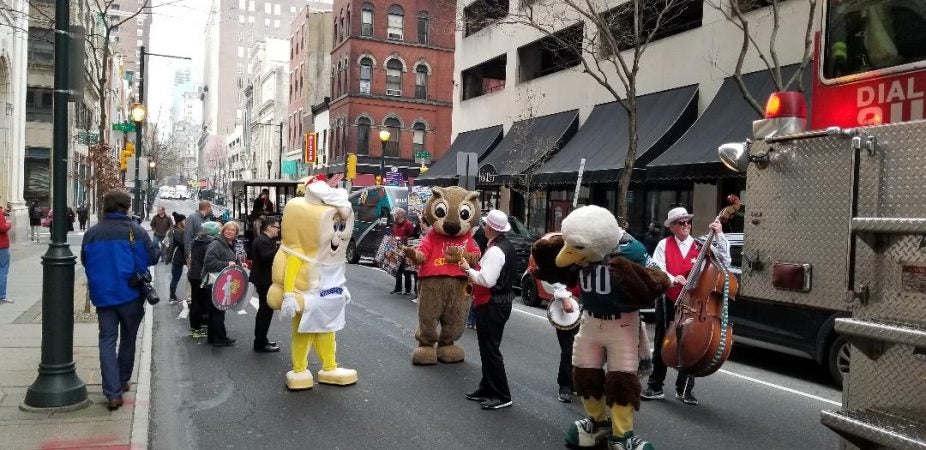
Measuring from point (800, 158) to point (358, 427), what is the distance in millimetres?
4084

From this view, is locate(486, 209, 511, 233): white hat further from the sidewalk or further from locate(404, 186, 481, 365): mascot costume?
the sidewalk

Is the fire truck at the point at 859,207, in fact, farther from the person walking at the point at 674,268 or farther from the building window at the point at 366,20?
the building window at the point at 366,20

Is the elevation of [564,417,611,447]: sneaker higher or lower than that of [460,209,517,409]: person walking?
lower

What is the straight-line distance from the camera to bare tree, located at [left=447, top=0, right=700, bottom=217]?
15367 millimetres

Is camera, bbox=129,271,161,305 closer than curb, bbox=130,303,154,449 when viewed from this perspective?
No

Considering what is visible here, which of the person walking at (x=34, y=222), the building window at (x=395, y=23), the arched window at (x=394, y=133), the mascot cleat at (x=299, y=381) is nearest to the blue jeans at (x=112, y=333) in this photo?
the mascot cleat at (x=299, y=381)

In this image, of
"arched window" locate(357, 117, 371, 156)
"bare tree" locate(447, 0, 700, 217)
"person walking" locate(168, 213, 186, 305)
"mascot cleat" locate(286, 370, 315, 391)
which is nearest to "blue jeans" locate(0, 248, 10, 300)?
"person walking" locate(168, 213, 186, 305)

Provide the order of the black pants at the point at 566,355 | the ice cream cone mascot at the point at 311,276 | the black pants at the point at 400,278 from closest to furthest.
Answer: the black pants at the point at 566,355
the ice cream cone mascot at the point at 311,276
the black pants at the point at 400,278

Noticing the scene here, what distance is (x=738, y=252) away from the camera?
31.6 ft

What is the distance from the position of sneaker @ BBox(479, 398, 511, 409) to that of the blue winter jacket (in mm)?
3105

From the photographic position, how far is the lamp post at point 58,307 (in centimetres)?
610

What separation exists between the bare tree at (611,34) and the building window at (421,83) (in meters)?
19.1

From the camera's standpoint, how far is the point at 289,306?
715 cm

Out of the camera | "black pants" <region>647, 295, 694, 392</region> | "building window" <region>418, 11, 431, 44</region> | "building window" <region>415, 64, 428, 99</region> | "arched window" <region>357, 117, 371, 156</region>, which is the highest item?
"building window" <region>418, 11, 431, 44</region>
